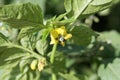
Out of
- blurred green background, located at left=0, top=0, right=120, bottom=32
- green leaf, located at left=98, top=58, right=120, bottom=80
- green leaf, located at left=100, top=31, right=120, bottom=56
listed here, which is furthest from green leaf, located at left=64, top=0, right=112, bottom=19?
blurred green background, located at left=0, top=0, right=120, bottom=32

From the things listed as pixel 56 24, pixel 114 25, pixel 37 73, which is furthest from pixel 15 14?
pixel 114 25

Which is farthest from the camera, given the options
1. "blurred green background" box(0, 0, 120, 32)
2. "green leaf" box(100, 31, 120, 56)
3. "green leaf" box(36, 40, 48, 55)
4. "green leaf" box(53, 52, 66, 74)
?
"blurred green background" box(0, 0, 120, 32)

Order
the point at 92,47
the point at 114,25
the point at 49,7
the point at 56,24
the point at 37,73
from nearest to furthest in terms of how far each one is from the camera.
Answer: the point at 56,24 → the point at 37,73 → the point at 92,47 → the point at 49,7 → the point at 114,25

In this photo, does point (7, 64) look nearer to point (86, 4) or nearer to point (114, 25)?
point (86, 4)

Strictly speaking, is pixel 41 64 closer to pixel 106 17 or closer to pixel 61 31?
pixel 61 31

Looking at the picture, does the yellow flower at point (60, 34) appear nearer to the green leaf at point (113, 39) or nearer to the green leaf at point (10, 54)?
the green leaf at point (10, 54)

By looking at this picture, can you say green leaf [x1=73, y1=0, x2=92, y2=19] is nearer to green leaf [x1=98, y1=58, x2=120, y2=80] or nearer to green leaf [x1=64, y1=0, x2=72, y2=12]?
green leaf [x1=64, y1=0, x2=72, y2=12]

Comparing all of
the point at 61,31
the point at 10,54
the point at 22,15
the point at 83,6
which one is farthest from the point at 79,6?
the point at 10,54
